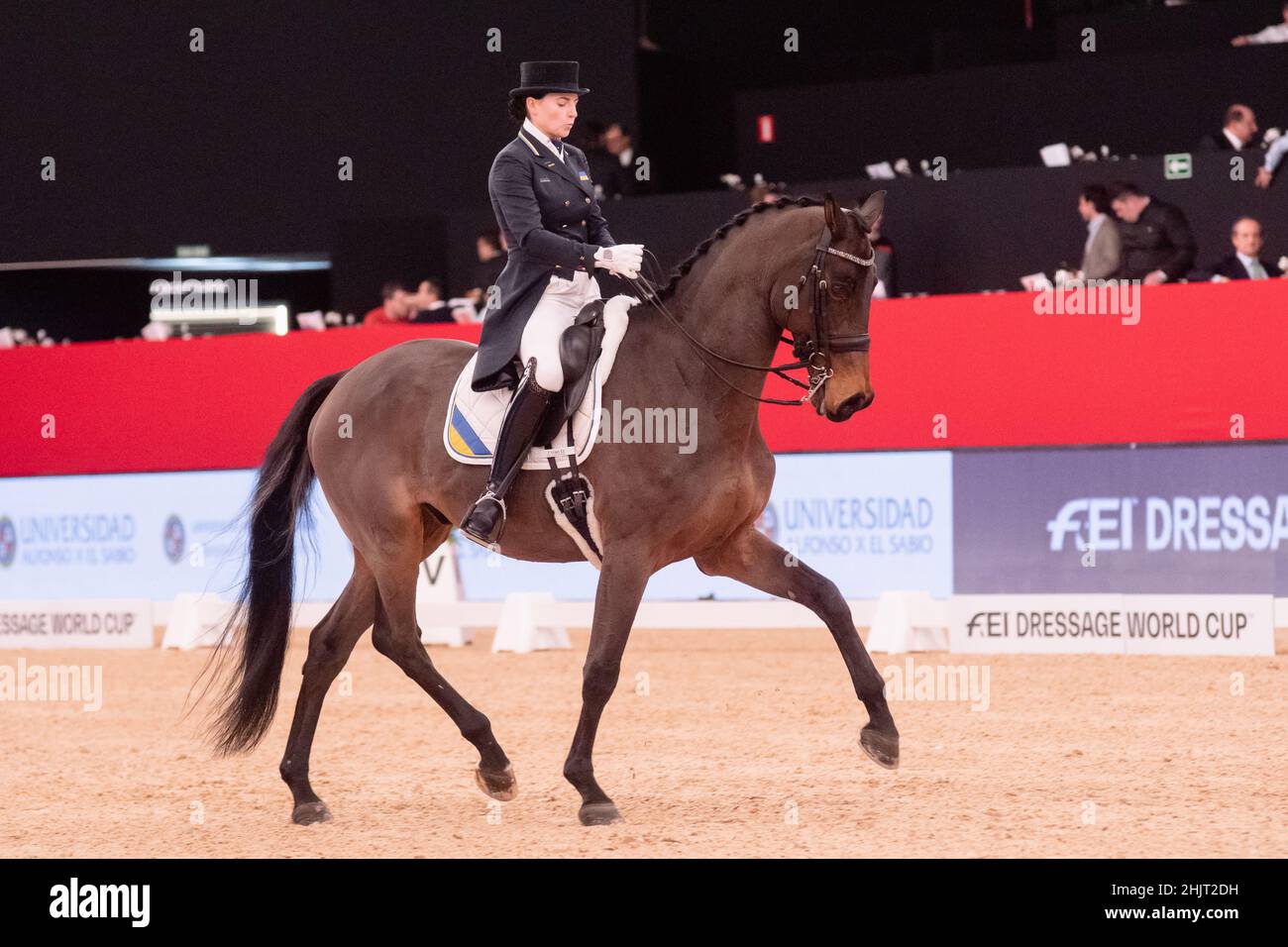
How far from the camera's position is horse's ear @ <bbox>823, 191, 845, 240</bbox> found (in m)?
5.59

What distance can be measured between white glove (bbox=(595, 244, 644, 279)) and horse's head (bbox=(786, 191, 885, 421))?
1.92ft

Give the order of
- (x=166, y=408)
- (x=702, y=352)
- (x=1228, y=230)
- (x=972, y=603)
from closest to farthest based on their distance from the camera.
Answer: (x=702, y=352)
(x=972, y=603)
(x=1228, y=230)
(x=166, y=408)

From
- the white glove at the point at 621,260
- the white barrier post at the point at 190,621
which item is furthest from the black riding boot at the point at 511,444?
the white barrier post at the point at 190,621

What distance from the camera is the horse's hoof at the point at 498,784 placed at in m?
6.12

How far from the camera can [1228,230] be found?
39.8ft

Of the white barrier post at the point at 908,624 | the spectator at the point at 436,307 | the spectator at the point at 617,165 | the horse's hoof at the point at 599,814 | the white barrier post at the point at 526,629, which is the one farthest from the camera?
the spectator at the point at 617,165

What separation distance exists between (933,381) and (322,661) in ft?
24.1

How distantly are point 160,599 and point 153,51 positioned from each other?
→ 281 inches

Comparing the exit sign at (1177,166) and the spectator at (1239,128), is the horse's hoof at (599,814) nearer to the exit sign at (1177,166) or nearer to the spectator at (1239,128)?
the exit sign at (1177,166)

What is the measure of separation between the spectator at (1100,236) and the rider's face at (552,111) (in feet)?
22.5

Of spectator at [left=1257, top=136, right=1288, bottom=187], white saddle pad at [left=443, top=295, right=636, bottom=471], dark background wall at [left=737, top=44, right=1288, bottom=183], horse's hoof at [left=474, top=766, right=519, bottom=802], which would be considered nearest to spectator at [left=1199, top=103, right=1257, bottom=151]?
spectator at [left=1257, top=136, right=1288, bottom=187]

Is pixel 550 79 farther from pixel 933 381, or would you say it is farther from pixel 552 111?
pixel 933 381

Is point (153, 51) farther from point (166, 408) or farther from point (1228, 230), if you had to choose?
point (1228, 230)
